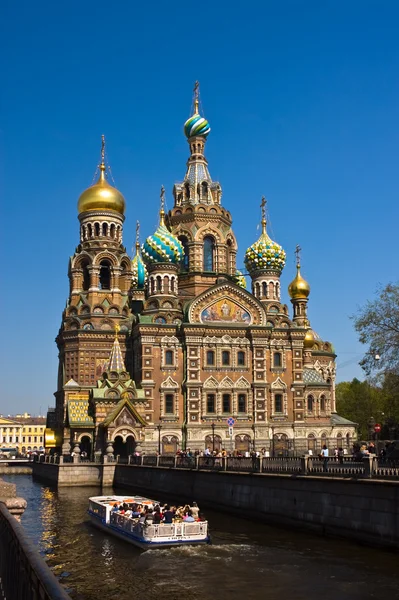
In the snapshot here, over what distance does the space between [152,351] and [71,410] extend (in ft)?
24.8

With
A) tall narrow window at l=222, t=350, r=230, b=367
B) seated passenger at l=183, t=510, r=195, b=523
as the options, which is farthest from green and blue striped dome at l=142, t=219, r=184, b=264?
seated passenger at l=183, t=510, r=195, b=523

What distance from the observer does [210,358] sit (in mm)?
55406

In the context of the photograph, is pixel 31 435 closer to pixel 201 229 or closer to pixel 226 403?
pixel 201 229

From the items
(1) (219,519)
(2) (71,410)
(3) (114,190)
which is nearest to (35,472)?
(2) (71,410)

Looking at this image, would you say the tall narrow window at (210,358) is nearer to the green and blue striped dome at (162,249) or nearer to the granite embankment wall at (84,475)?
the green and blue striped dome at (162,249)

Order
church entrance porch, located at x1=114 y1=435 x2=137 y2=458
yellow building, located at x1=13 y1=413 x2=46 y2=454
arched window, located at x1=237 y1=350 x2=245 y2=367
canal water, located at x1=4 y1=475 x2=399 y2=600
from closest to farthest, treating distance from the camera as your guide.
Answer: canal water, located at x1=4 y1=475 x2=399 y2=600 → church entrance porch, located at x1=114 y1=435 x2=137 y2=458 → arched window, located at x1=237 y1=350 x2=245 y2=367 → yellow building, located at x1=13 y1=413 x2=46 y2=454

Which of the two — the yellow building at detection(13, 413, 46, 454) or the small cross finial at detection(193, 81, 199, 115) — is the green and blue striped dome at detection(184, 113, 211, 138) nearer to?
the small cross finial at detection(193, 81, 199, 115)

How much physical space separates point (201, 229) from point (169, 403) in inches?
629

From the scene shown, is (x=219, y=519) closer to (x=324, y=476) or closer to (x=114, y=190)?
(x=324, y=476)

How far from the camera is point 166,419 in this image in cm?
5391

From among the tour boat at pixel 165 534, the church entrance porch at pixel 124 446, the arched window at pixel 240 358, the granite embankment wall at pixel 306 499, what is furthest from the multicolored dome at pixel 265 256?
the tour boat at pixel 165 534

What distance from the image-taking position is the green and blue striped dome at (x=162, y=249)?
57781 millimetres

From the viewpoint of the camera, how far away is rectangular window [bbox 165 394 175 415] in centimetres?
5434

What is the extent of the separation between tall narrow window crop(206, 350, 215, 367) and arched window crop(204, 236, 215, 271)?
374 inches
